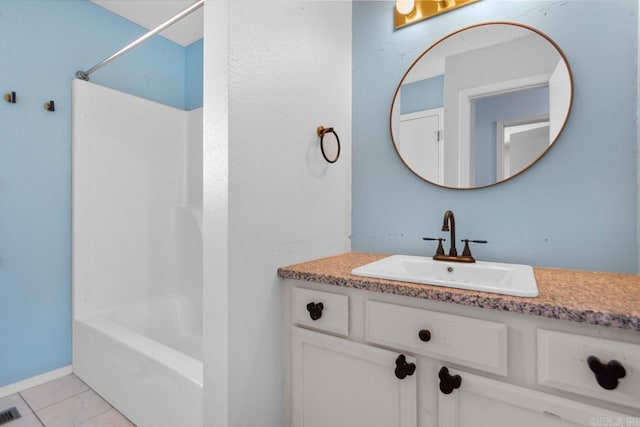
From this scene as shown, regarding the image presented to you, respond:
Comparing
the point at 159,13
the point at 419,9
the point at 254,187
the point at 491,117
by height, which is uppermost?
the point at 159,13

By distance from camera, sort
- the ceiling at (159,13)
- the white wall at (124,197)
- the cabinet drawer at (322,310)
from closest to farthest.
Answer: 1. the cabinet drawer at (322,310)
2. the white wall at (124,197)
3. the ceiling at (159,13)

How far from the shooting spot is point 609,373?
645mm

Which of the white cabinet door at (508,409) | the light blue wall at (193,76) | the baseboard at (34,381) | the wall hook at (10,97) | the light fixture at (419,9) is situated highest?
the light blue wall at (193,76)

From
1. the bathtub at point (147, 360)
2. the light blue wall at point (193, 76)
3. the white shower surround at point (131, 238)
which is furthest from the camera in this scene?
the light blue wall at point (193, 76)

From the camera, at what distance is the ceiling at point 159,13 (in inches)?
80.9

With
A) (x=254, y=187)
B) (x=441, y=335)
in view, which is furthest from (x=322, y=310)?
(x=254, y=187)

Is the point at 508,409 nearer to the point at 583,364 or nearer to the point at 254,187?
the point at 583,364

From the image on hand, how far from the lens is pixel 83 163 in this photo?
1.91 meters

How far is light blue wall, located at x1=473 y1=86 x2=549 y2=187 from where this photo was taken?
121cm

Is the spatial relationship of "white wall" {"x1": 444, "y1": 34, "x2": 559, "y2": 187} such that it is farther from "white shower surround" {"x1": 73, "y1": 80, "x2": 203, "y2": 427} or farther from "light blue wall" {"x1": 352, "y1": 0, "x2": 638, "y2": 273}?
"white shower surround" {"x1": 73, "y1": 80, "x2": 203, "y2": 427}

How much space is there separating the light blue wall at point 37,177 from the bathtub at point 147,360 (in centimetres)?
21

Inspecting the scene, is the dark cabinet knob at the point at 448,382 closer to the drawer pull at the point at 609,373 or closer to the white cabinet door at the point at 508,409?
the white cabinet door at the point at 508,409

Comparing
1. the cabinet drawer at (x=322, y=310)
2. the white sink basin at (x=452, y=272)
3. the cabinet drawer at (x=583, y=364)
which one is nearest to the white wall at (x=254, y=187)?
the cabinet drawer at (x=322, y=310)

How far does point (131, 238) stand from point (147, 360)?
3.54ft
